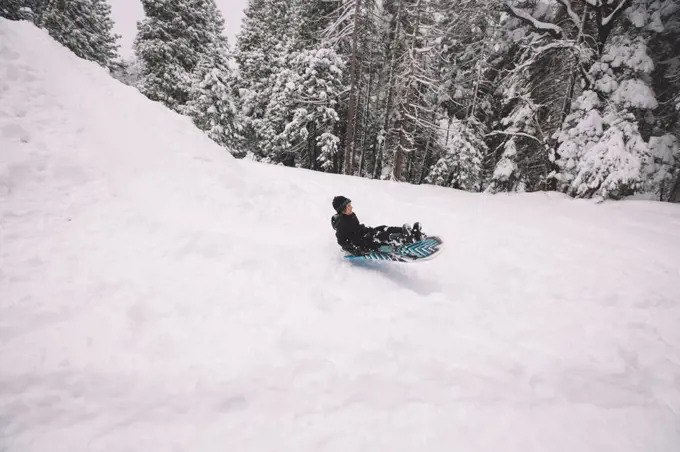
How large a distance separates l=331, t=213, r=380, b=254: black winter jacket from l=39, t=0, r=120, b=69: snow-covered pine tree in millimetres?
25620

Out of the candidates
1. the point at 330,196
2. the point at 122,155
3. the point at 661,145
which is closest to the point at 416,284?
the point at 330,196

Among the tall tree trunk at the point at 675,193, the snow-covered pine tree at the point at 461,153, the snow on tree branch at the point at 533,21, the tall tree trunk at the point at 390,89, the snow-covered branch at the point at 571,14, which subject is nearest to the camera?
the snow-covered branch at the point at 571,14

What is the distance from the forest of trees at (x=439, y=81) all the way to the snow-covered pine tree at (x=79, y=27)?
0.33ft

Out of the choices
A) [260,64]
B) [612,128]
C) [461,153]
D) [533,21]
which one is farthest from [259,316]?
[260,64]

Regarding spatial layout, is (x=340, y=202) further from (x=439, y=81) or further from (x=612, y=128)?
(x=439, y=81)

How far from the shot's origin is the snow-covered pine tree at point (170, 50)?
2181 cm

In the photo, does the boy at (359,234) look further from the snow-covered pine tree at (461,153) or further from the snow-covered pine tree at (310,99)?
the snow-covered pine tree at (310,99)

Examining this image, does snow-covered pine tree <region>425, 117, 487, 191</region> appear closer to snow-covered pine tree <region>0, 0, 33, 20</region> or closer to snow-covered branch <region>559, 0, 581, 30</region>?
snow-covered branch <region>559, 0, 581, 30</region>

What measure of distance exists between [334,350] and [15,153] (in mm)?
→ 6023

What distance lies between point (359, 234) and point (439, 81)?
16452 mm

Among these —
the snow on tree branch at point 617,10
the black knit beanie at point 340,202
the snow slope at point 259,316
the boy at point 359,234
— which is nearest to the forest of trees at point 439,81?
the snow on tree branch at point 617,10

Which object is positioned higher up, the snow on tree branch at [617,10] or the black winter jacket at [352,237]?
the snow on tree branch at [617,10]

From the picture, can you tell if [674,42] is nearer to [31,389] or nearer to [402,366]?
[402,366]

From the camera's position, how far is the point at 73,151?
578 cm
